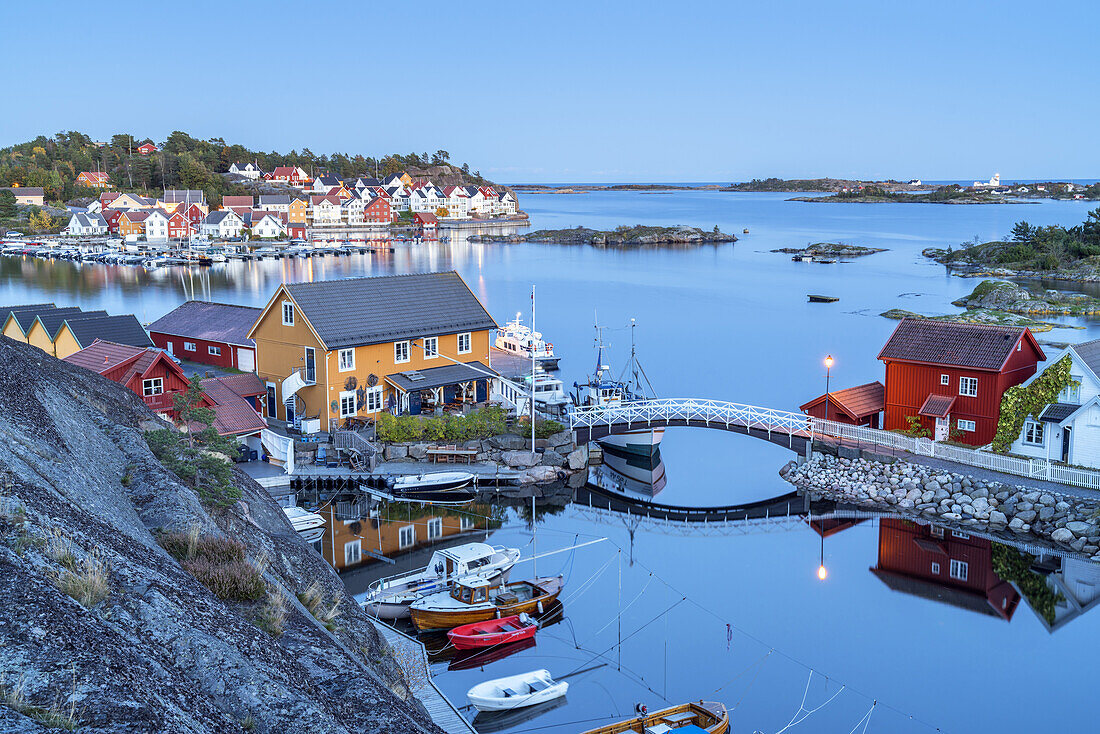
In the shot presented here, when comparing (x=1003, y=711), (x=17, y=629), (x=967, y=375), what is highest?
(x=17, y=629)

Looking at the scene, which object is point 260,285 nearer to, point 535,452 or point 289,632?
point 535,452

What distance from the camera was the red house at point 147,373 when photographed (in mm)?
27578

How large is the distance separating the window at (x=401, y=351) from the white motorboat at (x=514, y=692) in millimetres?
16667

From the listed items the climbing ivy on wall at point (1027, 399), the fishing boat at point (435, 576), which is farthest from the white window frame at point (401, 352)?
the climbing ivy on wall at point (1027, 399)

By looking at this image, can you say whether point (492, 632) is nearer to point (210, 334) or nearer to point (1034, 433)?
point (1034, 433)

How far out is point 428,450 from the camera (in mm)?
29422

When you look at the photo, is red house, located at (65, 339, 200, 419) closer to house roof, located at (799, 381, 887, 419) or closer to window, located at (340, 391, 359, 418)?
window, located at (340, 391, 359, 418)

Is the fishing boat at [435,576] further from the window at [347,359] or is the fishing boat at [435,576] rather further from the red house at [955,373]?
the red house at [955,373]

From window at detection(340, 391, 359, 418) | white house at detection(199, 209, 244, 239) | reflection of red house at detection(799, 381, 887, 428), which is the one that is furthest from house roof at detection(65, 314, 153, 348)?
white house at detection(199, 209, 244, 239)

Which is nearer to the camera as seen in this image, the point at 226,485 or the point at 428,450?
the point at 226,485

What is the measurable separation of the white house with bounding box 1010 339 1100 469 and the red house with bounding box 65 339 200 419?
2323cm

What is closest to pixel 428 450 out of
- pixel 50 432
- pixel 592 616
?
pixel 592 616

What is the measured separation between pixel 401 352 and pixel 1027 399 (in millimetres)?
18877

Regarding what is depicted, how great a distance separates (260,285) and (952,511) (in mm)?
70343
